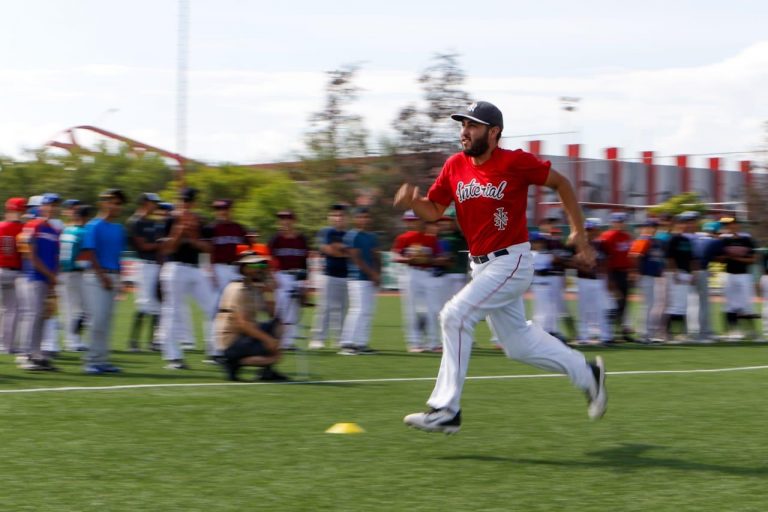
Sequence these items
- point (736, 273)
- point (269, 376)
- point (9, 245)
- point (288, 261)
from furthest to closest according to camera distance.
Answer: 1. point (736, 273)
2. point (288, 261)
3. point (9, 245)
4. point (269, 376)

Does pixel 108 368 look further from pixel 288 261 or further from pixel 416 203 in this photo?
pixel 416 203

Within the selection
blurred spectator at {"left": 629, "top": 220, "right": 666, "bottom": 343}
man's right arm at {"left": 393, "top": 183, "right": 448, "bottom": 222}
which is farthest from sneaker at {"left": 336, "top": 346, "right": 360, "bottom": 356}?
man's right arm at {"left": 393, "top": 183, "right": 448, "bottom": 222}

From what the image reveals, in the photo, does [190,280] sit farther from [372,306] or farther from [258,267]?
[372,306]

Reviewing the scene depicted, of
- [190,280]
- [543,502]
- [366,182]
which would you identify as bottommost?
[543,502]

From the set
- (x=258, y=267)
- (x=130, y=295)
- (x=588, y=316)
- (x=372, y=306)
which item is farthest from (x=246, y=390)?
(x=130, y=295)

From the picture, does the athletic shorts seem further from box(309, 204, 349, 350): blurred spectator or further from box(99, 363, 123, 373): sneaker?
box(309, 204, 349, 350): blurred spectator

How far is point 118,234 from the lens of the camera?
40.4 ft

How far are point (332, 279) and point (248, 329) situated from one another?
4.66 metres

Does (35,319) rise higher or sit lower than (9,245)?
lower

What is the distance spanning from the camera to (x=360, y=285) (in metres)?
15.9

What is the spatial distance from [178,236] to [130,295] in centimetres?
1850

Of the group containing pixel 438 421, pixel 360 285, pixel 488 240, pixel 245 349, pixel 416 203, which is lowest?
pixel 438 421

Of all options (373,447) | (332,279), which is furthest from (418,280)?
(373,447)

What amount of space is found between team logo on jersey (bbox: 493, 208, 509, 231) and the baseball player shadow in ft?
4.93
